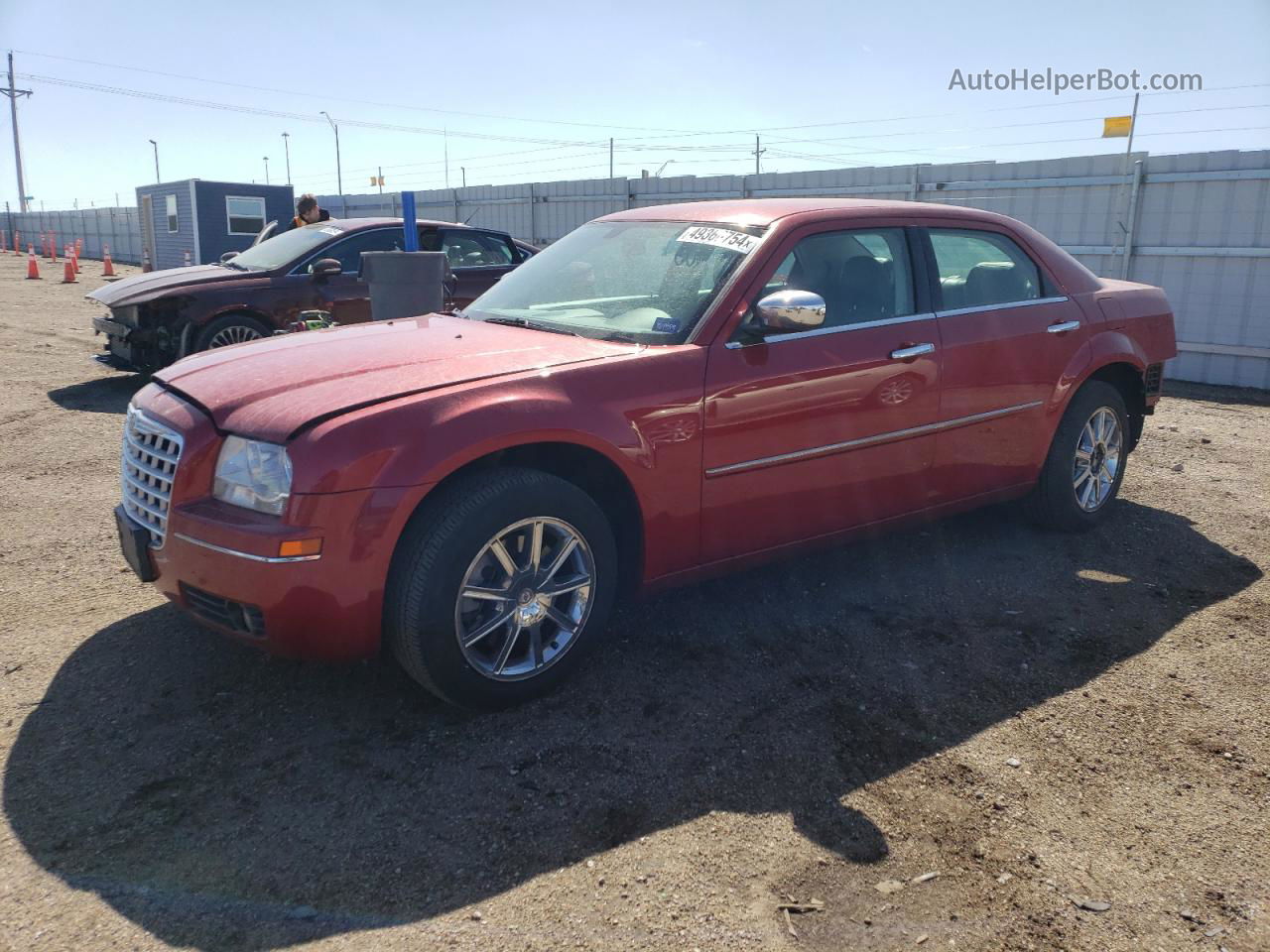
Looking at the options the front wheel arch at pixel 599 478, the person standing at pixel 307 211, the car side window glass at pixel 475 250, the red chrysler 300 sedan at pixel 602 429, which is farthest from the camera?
the person standing at pixel 307 211

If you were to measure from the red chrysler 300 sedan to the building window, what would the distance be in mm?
24844

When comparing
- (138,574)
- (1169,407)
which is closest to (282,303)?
(138,574)

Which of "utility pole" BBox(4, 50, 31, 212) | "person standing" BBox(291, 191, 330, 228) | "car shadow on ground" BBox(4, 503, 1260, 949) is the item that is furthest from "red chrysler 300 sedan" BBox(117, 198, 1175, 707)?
"utility pole" BBox(4, 50, 31, 212)

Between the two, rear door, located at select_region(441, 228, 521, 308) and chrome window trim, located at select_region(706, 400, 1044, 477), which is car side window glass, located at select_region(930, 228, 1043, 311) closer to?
chrome window trim, located at select_region(706, 400, 1044, 477)

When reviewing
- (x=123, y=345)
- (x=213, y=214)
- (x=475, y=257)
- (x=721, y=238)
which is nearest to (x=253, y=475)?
(x=721, y=238)

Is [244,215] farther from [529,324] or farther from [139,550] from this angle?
[139,550]

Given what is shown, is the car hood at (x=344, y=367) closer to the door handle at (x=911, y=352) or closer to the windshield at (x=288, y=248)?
the door handle at (x=911, y=352)

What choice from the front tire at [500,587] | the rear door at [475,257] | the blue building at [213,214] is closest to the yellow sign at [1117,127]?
the rear door at [475,257]

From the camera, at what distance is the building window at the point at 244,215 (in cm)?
2673

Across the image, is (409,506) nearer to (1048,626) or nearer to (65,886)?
(65,886)

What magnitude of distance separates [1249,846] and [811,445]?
196 cm

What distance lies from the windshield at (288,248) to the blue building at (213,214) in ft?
58.7

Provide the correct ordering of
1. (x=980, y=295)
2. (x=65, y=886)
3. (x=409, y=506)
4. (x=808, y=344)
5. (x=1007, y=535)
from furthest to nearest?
(x=1007, y=535) < (x=980, y=295) < (x=808, y=344) < (x=409, y=506) < (x=65, y=886)

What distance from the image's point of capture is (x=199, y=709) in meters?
3.42
